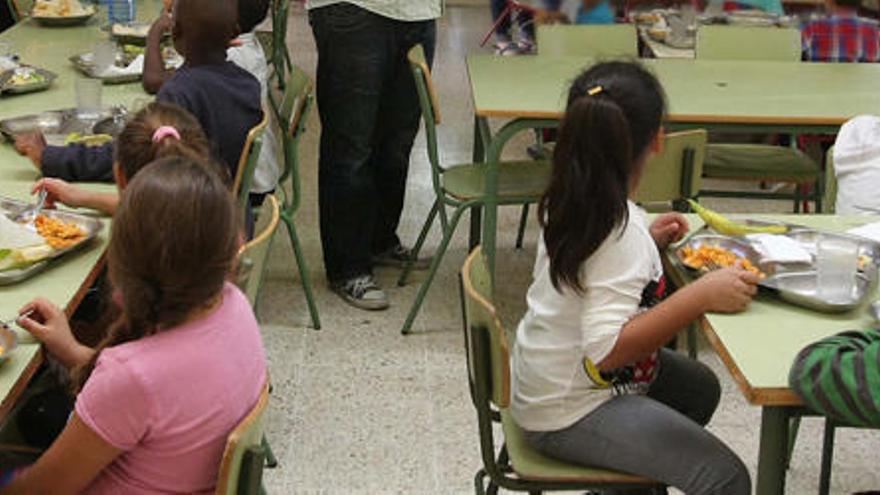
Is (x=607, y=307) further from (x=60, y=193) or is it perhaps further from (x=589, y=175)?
(x=60, y=193)

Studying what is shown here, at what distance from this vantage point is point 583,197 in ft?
6.95

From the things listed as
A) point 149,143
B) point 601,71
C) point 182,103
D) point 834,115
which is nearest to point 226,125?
point 182,103

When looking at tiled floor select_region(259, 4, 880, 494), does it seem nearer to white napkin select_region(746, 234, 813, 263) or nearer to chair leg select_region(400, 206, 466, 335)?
chair leg select_region(400, 206, 466, 335)

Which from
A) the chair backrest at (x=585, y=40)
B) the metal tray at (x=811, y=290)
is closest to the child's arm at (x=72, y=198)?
the metal tray at (x=811, y=290)

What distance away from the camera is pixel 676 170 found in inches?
129

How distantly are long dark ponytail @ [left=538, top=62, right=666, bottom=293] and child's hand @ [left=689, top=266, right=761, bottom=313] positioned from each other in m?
0.18

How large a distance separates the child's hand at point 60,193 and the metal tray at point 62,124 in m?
0.40

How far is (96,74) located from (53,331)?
6.04ft

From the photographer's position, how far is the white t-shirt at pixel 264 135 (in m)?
3.49

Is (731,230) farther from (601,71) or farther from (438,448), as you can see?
(438,448)

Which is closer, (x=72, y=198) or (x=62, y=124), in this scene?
(x=72, y=198)

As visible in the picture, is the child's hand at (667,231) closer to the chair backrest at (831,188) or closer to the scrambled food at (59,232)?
the chair backrest at (831,188)

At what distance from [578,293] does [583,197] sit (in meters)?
0.16

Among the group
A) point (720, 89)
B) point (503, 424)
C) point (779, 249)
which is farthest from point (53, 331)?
point (720, 89)
